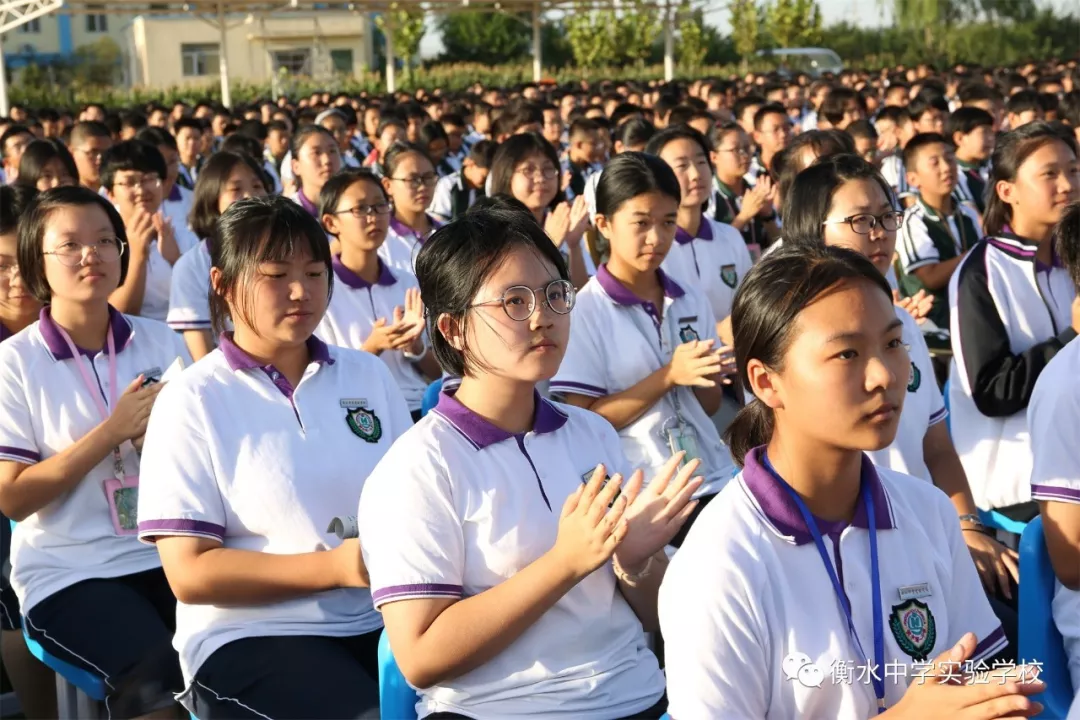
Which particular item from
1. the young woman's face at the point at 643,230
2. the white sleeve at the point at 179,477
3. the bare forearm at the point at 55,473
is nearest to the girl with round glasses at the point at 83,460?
the bare forearm at the point at 55,473

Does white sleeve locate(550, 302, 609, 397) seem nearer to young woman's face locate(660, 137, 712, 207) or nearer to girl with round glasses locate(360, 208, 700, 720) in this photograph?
girl with round glasses locate(360, 208, 700, 720)

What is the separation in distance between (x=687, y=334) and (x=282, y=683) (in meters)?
1.58

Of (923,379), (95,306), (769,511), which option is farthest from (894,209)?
(95,306)

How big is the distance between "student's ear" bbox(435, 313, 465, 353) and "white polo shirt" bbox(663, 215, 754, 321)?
2651 mm

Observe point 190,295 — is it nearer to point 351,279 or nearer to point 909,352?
point 351,279

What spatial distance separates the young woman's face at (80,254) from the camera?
2967 millimetres

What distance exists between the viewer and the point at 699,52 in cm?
3516

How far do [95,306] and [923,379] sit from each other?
1.96 metres

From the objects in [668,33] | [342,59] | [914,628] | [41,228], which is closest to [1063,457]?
[914,628]

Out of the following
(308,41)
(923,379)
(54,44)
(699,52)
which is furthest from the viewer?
(54,44)

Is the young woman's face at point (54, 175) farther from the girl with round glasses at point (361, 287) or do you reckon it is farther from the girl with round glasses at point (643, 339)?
the girl with round glasses at point (643, 339)

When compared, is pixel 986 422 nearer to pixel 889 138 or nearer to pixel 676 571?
pixel 676 571

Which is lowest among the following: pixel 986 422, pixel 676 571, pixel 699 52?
pixel 986 422

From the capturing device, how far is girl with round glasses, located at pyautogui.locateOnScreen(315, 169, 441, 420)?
406 centimetres
